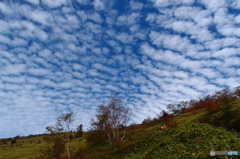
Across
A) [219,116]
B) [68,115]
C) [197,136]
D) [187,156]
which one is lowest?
[187,156]

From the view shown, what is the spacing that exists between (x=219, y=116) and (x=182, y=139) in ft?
52.5

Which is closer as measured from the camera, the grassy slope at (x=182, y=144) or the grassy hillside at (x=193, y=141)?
the grassy slope at (x=182, y=144)

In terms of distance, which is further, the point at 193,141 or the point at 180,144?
the point at 180,144

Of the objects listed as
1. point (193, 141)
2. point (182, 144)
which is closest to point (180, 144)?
point (182, 144)

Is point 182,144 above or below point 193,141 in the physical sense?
below

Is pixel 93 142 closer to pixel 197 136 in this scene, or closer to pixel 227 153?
pixel 197 136

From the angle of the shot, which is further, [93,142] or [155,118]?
[155,118]

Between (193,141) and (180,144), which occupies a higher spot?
(193,141)

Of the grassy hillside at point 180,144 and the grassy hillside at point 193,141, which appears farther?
the grassy hillside at point 193,141

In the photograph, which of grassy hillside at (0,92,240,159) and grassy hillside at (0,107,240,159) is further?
grassy hillside at (0,92,240,159)

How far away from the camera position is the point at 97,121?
4284cm

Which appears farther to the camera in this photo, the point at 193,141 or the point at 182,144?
the point at 182,144

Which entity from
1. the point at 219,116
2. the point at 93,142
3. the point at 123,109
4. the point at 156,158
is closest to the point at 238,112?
the point at 219,116

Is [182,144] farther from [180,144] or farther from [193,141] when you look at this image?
[193,141]
